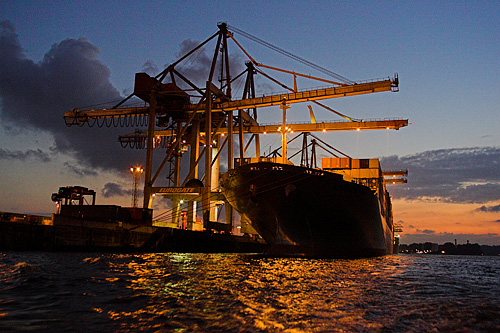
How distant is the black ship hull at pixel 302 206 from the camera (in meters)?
26.4

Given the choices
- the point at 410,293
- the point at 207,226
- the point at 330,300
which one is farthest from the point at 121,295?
the point at 207,226

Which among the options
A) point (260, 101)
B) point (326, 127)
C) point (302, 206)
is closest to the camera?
point (302, 206)

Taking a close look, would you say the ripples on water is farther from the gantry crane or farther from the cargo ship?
the gantry crane

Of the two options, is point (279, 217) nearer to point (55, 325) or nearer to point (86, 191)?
point (55, 325)

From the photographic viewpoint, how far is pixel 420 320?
668 centimetres

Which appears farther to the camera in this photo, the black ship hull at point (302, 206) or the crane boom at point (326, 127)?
the crane boom at point (326, 127)

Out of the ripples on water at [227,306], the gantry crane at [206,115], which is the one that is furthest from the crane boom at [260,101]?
the ripples on water at [227,306]

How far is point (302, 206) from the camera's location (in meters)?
26.3

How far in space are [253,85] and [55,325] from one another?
5221cm

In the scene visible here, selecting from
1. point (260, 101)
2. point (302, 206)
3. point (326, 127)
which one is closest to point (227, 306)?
point (302, 206)

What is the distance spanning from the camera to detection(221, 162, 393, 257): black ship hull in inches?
1038

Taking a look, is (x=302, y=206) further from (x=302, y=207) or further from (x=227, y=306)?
(x=227, y=306)

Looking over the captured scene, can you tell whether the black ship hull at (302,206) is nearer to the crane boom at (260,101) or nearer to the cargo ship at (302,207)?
the cargo ship at (302,207)

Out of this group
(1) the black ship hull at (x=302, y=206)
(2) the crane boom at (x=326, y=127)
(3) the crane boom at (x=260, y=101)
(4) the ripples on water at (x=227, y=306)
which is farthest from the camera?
(2) the crane boom at (x=326, y=127)
